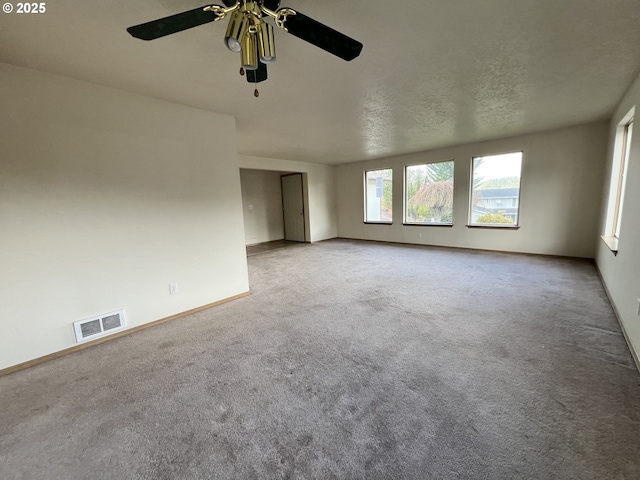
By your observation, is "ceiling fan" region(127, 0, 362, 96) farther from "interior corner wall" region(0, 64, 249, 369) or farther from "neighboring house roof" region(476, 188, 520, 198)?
"neighboring house roof" region(476, 188, 520, 198)

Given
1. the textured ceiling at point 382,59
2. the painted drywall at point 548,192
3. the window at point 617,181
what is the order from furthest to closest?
the painted drywall at point 548,192 < the window at point 617,181 < the textured ceiling at point 382,59

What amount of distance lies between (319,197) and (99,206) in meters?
5.81

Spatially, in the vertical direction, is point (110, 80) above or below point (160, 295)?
above

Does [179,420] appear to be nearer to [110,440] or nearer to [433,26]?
[110,440]

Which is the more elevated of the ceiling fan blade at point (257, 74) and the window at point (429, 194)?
the ceiling fan blade at point (257, 74)

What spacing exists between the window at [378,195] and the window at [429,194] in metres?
0.53

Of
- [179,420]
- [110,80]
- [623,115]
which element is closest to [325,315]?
[179,420]

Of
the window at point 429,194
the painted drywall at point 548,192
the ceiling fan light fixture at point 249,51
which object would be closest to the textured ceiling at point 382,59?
the ceiling fan light fixture at point 249,51

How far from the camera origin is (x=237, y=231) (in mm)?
3514

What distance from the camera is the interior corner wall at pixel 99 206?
83.6 inches

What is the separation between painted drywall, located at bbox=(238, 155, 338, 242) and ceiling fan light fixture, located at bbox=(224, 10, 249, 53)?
5.55 meters

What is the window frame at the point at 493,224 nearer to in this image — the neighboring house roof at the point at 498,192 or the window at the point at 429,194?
the neighboring house roof at the point at 498,192

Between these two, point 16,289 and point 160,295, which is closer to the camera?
point 16,289

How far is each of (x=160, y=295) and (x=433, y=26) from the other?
341 cm
